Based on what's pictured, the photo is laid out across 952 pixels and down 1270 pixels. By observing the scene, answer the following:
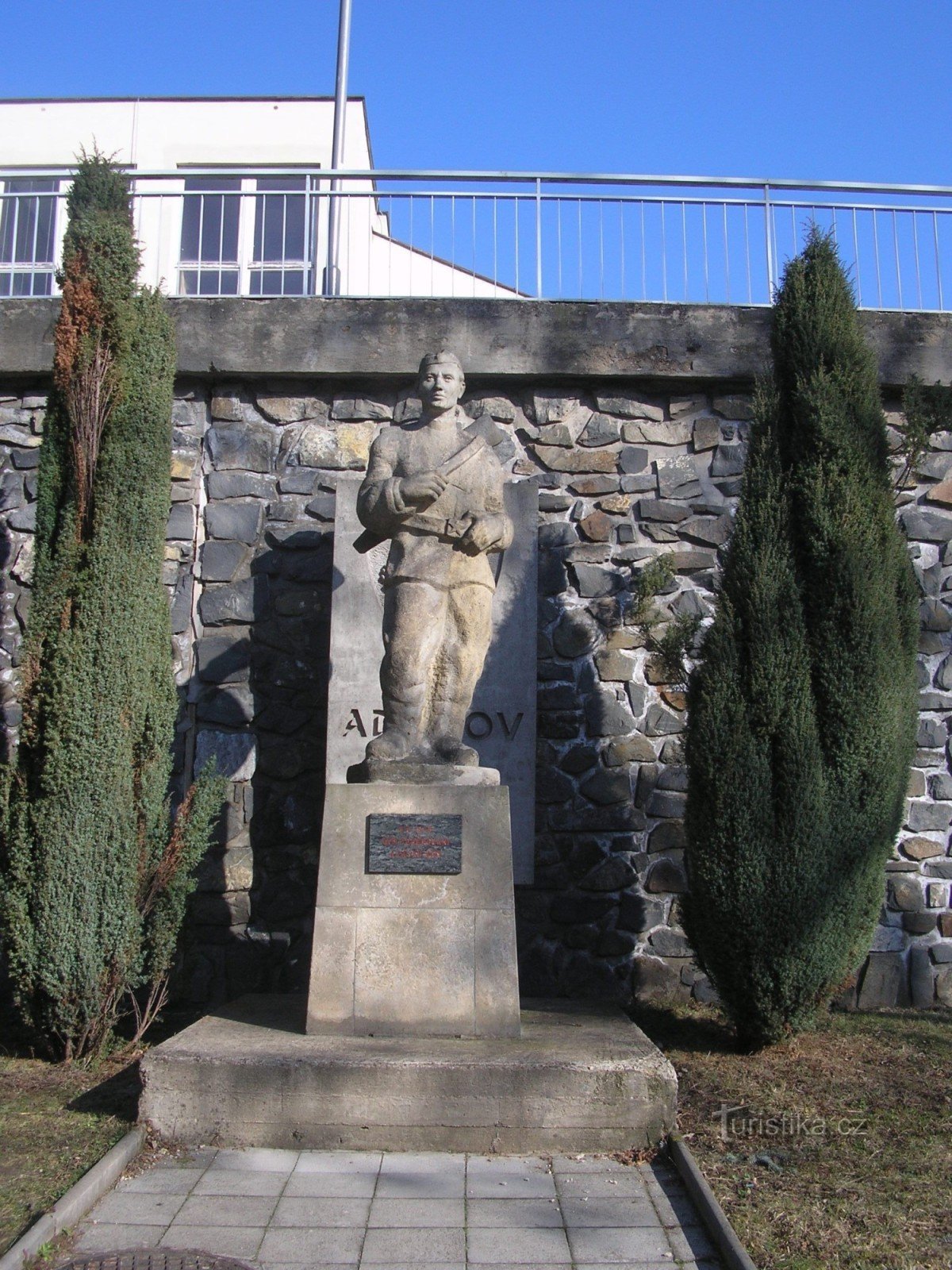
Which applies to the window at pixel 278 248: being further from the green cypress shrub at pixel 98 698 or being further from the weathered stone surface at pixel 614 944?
the weathered stone surface at pixel 614 944

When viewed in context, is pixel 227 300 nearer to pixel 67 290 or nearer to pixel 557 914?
pixel 67 290

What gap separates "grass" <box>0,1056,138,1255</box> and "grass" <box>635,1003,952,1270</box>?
2380mm

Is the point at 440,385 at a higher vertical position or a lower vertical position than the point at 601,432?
lower

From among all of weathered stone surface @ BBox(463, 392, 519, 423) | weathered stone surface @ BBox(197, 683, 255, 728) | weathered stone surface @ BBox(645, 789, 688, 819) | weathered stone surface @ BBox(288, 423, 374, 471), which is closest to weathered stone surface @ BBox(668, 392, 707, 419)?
weathered stone surface @ BBox(463, 392, 519, 423)

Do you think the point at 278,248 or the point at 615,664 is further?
the point at 278,248

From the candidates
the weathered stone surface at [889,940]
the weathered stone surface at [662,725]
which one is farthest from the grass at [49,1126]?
Answer: the weathered stone surface at [889,940]

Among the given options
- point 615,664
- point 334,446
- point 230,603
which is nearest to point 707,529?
point 615,664

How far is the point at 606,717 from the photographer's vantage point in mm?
7426

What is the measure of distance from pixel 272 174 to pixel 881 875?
6218mm

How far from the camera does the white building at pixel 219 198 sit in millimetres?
8406

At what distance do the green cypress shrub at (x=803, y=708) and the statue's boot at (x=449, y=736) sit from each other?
1.41 m

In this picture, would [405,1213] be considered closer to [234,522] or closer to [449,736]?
[449,736]

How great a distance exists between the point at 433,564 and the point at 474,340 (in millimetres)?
2913

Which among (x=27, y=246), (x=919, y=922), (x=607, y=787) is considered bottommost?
(x=919, y=922)
